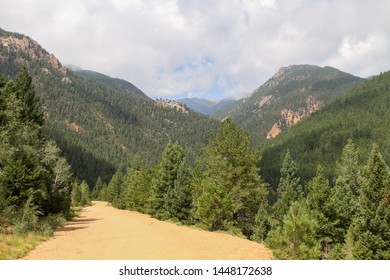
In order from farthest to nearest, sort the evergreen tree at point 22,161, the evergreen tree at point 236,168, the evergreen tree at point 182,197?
1. the evergreen tree at point 182,197
2. the evergreen tree at point 236,168
3. the evergreen tree at point 22,161

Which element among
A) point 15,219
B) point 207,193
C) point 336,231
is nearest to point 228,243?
point 207,193

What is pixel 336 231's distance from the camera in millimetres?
31172

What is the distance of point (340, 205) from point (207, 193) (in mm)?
15142

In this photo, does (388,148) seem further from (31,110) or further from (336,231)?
(31,110)

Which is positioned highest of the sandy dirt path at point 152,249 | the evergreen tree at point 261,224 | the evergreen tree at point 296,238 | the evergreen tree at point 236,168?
the evergreen tree at point 236,168

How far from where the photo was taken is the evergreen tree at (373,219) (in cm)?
2552

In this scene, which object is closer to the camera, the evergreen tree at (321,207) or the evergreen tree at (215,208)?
the evergreen tree at (215,208)

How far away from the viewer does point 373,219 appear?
26.0 meters

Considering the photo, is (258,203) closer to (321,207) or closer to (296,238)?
(321,207)

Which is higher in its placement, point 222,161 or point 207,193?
point 222,161

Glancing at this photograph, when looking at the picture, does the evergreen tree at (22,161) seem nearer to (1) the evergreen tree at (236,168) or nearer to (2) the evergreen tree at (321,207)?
(1) the evergreen tree at (236,168)

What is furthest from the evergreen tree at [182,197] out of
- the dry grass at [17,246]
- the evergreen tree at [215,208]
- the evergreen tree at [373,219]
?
the dry grass at [17,246]

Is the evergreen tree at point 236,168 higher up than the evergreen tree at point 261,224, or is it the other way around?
the evergreen tree at point 236,168

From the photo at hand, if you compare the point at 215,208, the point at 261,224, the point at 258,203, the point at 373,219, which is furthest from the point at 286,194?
the point at 215,208
